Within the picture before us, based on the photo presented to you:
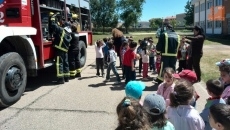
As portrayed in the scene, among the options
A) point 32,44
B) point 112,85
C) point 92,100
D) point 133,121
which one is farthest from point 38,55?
point 133,121

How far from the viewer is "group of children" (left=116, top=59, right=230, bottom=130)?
6.79ft

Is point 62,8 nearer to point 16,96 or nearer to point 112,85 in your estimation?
point 112,85

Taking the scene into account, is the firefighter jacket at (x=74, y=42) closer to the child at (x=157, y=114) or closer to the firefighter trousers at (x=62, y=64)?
the firefighter trousers at (x=62, y=64)

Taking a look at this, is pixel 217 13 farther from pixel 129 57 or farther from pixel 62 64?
pixel 62 64

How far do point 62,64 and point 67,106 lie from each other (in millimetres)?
2231

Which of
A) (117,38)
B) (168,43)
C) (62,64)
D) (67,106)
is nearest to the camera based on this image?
(67,106)

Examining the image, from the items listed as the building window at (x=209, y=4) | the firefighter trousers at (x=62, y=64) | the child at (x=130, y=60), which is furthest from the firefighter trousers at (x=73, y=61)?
the building window at (x=209, y=4)

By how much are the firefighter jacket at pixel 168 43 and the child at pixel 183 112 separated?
A: 13.7ft

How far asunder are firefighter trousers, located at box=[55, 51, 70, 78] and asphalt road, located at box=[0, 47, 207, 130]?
32 cm

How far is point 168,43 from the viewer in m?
7.13

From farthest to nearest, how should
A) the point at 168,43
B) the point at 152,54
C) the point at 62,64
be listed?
the point at 152,54, the point at 62,64, the point at 168,43

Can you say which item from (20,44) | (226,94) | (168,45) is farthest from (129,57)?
(226,94)

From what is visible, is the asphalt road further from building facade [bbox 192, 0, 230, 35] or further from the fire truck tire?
building facade [bbox 192, 0, 230, 35]

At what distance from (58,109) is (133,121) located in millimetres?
3987
